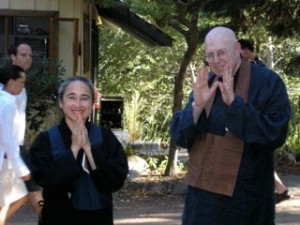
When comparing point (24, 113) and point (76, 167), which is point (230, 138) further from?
point (24, 113)

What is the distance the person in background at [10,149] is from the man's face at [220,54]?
2.48 m

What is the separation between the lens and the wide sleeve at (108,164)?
13.3ft

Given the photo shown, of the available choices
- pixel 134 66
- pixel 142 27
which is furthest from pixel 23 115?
pixel 134 66

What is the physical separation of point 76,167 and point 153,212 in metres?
5.08

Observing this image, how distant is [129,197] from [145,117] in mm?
6916

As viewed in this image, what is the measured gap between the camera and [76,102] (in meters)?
4.12

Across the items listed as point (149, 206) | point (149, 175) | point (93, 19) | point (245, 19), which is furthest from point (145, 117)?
point (149, 206)

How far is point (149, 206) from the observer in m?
9.43

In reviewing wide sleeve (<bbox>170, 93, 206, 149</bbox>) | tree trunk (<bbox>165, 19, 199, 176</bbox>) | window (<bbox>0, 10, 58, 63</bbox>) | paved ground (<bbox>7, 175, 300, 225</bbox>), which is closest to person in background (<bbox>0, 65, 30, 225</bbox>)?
paved ground (<bbox>7, 175, 300, 225</bbox>)

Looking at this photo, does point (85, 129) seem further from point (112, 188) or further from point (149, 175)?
point (149, 175)

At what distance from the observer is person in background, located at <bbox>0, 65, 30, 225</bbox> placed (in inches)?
230

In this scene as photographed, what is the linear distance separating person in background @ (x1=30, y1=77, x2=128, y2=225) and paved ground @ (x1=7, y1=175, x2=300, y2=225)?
417 centimetres

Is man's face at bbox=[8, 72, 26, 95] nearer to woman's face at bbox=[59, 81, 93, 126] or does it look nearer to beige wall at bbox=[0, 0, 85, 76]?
woman's face at bbox=[59, 81, 93, 126]

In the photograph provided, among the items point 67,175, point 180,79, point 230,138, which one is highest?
point 180,79
